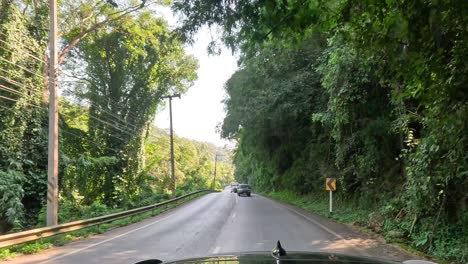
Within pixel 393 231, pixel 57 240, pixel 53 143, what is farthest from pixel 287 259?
pixel 53 143

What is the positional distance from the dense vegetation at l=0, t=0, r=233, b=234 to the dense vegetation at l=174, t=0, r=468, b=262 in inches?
355

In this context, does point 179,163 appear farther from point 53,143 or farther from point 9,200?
point 53,143

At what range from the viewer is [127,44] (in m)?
34.2

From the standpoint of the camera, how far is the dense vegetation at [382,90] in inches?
257

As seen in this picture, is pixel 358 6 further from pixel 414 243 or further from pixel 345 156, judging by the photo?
pixel 345 156

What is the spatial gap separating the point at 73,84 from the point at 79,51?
2826 millimetres

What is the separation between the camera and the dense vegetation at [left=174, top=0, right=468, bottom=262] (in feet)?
21.4

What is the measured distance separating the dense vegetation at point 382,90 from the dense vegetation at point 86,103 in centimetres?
900

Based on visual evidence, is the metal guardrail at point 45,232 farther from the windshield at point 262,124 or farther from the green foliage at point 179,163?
the green foliage at point 179,163

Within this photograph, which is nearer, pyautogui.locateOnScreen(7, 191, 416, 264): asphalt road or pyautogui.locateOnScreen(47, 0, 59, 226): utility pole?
pyautogui.locateOnScreen(7, 191, 416, 264): asphalt road

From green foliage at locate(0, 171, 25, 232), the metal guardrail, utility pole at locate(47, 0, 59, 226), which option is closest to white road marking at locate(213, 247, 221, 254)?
the metal guardrail

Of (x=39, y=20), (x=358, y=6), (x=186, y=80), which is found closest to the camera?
(x=358, y=6)

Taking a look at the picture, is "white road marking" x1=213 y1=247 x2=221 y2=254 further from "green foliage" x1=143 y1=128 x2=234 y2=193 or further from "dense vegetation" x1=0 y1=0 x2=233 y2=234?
"green foliage" x1=143 y1=128 x2=234 y2=193

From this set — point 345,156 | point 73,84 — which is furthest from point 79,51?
point 345,156
